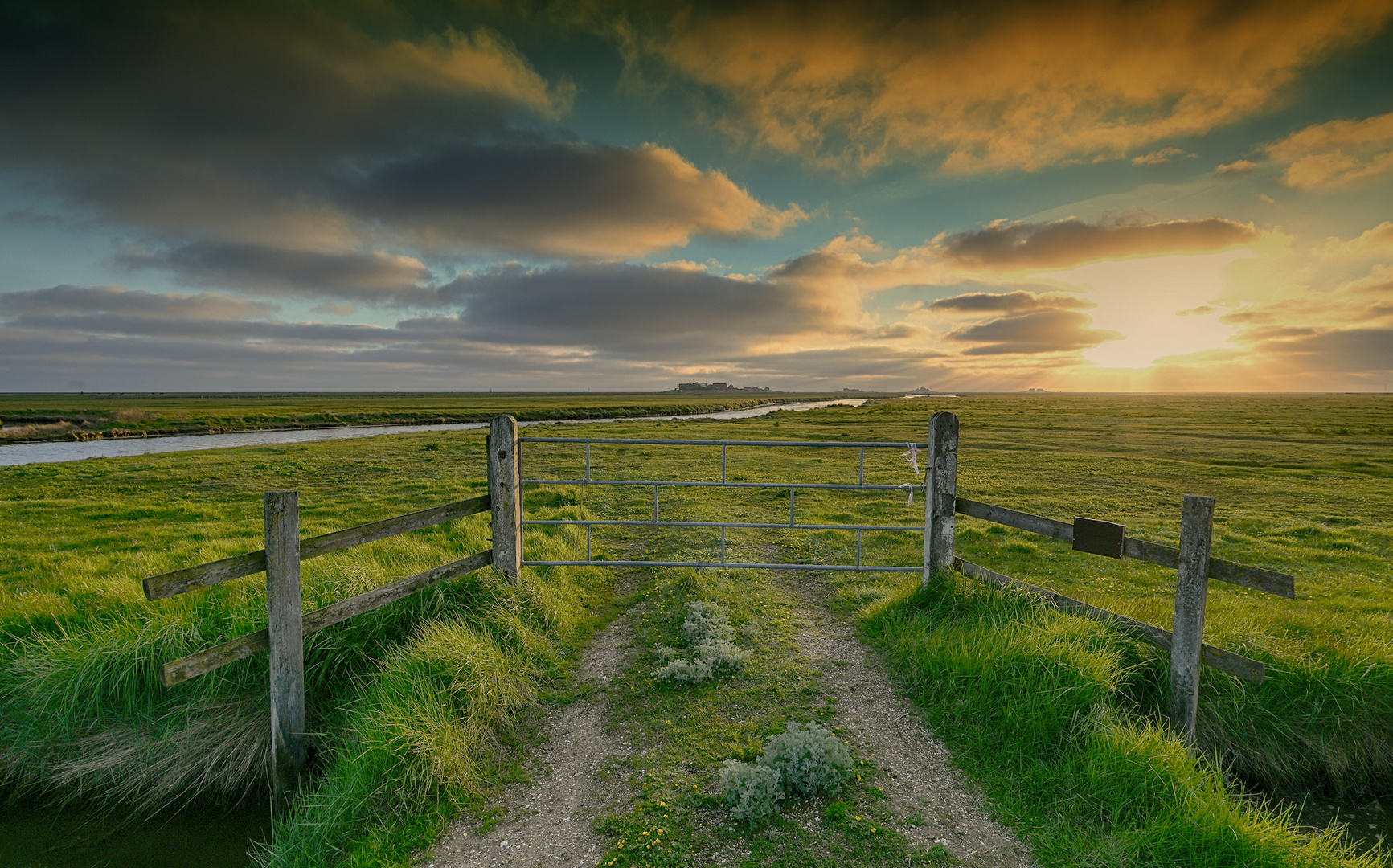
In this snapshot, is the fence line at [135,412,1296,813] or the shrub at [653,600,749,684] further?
the shrub at [653,600,749,684]

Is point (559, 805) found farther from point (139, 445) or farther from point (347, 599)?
point (139, 445)

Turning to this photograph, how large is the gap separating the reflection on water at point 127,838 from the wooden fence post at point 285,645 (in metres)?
0.38

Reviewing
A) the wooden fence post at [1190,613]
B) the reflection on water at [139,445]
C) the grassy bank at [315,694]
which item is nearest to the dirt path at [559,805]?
the grassy bank at [315,694]

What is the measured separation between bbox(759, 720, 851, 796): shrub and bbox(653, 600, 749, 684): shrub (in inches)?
54.6

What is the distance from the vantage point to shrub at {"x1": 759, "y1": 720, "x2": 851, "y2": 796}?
3.86 metres

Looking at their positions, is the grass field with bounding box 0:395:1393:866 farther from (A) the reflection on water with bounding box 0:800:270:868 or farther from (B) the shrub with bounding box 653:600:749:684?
(B) the shrub with bounding box 653:600:749:684

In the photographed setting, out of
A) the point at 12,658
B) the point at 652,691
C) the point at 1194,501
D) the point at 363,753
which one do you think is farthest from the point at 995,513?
the point at 12,658

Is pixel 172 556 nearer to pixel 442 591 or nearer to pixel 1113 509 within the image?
pixel 442 591

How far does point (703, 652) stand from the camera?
5.68 meters

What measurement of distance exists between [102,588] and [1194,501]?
11.7 meters

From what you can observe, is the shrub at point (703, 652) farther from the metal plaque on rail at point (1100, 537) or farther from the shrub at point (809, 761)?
the metal plaque on rail at point (1100, 537)

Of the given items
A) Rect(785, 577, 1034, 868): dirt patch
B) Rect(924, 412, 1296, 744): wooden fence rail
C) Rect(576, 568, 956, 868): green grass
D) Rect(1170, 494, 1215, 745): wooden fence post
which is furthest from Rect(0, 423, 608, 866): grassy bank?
Rect(1170, 494, 1215, 745): wooden fence post

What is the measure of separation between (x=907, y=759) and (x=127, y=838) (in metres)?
6.37

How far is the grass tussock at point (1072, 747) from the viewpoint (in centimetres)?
327
